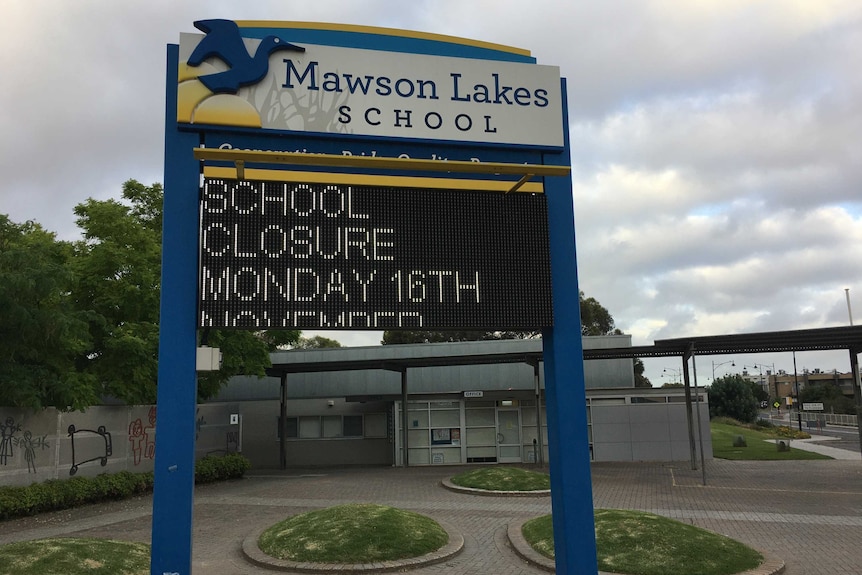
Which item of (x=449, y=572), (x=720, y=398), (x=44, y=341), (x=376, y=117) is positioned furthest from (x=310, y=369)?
(x=720, y=398)

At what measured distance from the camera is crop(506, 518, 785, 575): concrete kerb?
8.91m

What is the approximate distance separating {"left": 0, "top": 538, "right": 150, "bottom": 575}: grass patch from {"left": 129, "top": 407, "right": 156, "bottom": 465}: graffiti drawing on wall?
959 centimetres

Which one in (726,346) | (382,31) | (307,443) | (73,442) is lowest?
(307,443)

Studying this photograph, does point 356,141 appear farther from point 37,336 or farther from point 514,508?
point 37,336

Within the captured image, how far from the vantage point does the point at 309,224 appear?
616 centimetres

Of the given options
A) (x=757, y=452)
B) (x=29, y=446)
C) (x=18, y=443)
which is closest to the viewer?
(x=18, y=443)

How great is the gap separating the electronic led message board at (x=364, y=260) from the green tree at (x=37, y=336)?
33.5 feet

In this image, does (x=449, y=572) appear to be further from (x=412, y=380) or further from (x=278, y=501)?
(x=412, y=380)

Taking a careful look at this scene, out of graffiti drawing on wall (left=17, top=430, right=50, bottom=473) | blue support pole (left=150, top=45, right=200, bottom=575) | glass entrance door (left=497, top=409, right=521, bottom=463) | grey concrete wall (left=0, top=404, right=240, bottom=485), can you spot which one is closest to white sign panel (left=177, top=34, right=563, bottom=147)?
blue support pole (left=150, top=45, right=200, bottom=575)

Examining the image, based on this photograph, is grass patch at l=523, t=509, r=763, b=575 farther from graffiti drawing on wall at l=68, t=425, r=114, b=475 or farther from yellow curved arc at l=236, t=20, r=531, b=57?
graffiti drawing on wall at l=68, t=425, r=114, b=475

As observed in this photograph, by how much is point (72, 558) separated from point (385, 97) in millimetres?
7245

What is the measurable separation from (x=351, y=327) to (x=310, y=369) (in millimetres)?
21085

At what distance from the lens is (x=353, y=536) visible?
33.7 ft

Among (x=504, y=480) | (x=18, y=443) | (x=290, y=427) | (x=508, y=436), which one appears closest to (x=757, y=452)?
(x=508, y=436)
